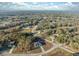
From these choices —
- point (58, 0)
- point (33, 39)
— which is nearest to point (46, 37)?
point (33, 39)

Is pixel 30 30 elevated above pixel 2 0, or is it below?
below

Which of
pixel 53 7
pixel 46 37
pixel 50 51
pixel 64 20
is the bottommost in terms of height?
pixel 50 51

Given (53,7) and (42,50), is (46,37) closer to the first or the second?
(42,50)

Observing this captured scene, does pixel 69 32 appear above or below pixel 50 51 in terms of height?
above

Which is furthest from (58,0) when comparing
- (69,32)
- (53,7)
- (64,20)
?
(69,32)

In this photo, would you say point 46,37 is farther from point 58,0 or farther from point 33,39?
point 58,0

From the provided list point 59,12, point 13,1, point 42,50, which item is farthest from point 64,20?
point 13,1

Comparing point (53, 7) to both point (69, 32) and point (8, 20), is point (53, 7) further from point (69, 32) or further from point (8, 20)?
point (8, 20)
